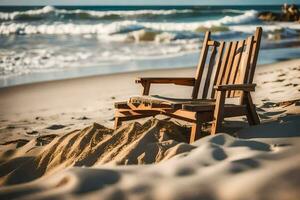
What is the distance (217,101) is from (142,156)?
2.89 ft

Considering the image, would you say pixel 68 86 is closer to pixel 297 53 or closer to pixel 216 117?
pixel 216 117

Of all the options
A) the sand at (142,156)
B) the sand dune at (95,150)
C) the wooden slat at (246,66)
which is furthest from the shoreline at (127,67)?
the wooden slat at (246,66)

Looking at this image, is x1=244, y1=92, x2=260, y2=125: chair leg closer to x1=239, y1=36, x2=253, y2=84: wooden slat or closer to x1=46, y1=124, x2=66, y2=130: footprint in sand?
x1=239, y1=36, x2=253, y2=84: wooden slat

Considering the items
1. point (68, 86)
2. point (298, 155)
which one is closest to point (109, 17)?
point (68, 86)

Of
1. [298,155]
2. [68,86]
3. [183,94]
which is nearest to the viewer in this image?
[298,155]

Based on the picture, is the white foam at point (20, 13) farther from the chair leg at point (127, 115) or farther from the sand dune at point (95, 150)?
the sand dune at point (95, 150)

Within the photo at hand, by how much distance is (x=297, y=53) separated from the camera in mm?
12695

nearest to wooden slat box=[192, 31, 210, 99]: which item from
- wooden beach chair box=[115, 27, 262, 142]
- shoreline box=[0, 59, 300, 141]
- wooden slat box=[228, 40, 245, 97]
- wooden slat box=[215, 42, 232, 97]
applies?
wooden beach chair box=[115, 27, 262, 142]

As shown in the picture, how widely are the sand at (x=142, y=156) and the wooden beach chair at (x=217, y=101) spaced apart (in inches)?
7.5

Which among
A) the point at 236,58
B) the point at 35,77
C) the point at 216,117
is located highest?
the point at 236,58

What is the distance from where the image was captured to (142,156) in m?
3.27

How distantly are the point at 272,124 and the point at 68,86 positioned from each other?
17.9 feet

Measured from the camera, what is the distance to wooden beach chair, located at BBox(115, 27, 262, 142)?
3691 mm

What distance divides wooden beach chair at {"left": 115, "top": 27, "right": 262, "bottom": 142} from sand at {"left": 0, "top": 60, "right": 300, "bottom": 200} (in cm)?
19
